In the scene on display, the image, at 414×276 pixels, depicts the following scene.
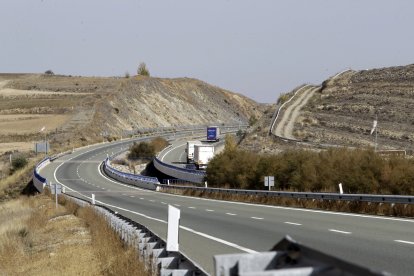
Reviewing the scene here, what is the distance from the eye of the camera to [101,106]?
128m

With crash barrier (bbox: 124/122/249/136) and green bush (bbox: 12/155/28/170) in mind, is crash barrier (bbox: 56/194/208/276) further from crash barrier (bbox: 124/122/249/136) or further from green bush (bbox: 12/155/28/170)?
crash barrier (bbox: 124/122/249/136)

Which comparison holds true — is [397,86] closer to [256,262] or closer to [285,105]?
[285,105]

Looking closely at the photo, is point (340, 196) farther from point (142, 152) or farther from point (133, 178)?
point (142, 152)

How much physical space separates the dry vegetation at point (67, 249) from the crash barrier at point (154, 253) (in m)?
0.19

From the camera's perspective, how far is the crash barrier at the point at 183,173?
5970 centimetres

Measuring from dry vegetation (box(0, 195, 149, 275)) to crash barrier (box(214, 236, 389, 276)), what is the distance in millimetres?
6446

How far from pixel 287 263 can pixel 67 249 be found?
14.7 meters

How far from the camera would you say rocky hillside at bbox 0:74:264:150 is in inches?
4560

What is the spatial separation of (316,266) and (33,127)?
376 feet

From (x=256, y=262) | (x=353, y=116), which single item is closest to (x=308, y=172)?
(x=256, y=262)

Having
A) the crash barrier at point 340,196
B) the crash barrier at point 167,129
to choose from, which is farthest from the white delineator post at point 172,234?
the crash barrier at point 167,129

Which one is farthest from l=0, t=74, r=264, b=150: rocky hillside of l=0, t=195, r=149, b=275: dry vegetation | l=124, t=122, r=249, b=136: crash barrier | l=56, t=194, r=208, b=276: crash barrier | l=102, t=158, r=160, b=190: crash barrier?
l=56, t=194, r=208, b=276: crash barrier

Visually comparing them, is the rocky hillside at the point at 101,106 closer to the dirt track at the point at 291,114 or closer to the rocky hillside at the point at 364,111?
the dirt track at the point at 291,114

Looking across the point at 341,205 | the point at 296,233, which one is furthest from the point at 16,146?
the point at 296,233
